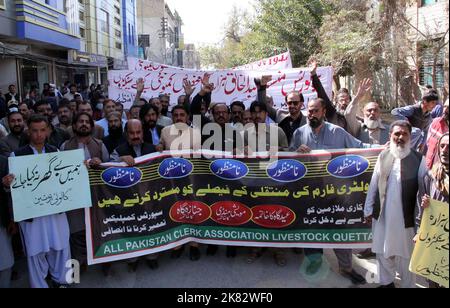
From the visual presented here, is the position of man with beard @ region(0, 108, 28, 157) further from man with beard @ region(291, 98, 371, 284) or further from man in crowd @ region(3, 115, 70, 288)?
man with beard @ region(291, 98, 371, 284)

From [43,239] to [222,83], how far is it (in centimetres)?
567

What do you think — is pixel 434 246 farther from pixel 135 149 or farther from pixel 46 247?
pixel 46 247

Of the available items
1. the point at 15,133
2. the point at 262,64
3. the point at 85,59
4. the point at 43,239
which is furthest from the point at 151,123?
the point at 85,59

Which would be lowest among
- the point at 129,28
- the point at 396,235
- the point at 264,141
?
the point at 396,235

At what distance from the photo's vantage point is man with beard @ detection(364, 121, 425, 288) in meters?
3.25

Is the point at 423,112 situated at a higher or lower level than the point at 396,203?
higher

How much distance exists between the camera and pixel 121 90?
8844mm

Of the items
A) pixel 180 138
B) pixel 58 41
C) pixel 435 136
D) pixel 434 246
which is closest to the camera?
pixel 434 246

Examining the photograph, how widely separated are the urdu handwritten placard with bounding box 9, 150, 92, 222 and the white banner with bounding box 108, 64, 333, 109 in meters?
5.11

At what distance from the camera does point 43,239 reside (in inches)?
136

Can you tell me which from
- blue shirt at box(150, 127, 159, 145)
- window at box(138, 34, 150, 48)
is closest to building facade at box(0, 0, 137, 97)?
blue shirt at box(150, 127, 159, 145)

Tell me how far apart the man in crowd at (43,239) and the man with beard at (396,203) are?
264cm

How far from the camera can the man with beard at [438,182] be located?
282cm
